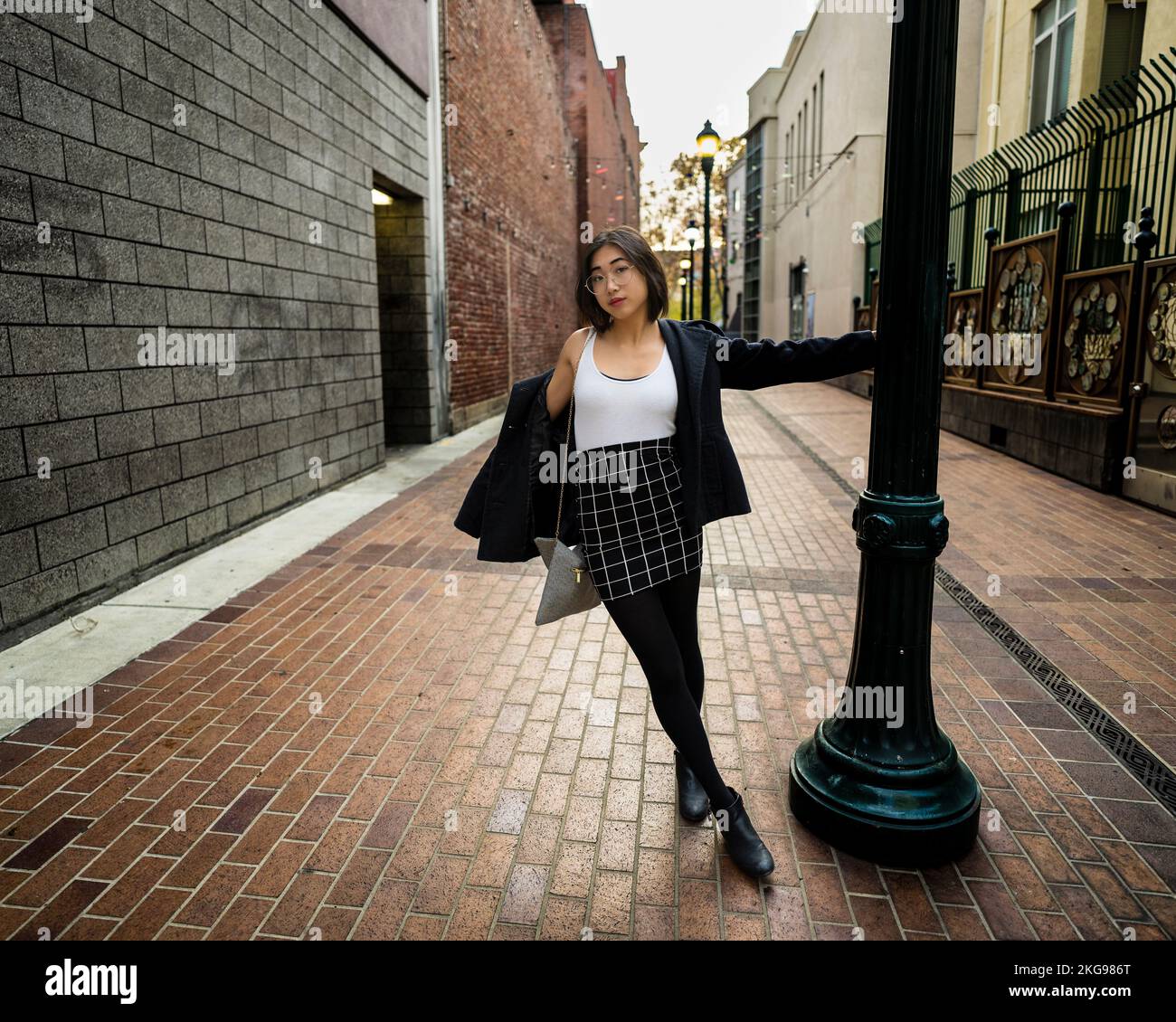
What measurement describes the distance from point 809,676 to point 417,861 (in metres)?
2.15

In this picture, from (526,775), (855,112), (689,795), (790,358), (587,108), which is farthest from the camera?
(587,108)

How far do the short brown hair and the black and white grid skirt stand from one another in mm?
414

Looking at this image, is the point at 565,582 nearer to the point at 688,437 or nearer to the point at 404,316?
the point at 688,437

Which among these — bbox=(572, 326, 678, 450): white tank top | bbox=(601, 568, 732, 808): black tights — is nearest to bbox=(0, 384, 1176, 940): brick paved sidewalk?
bbox=(601, 568, 732, 808): black tights

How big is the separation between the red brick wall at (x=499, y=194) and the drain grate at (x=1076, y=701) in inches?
218

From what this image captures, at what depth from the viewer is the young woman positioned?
256 cm

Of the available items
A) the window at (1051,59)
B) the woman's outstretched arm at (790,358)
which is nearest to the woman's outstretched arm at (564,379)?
the woman's outstretched arm at (790,358)

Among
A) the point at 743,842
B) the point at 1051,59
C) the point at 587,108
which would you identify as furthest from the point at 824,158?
the point at 743,842

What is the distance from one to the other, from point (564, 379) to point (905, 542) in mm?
1153

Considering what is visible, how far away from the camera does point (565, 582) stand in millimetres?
2596

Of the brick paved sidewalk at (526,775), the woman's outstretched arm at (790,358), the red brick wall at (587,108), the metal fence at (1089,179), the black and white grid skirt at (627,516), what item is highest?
the red brick wall at (587,108)

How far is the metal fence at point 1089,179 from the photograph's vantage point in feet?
25.4

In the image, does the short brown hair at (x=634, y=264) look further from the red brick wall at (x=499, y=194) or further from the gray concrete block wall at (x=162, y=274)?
the red brick wall at (x=499, y=194)

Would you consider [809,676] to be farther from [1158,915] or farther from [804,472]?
[804,472]
